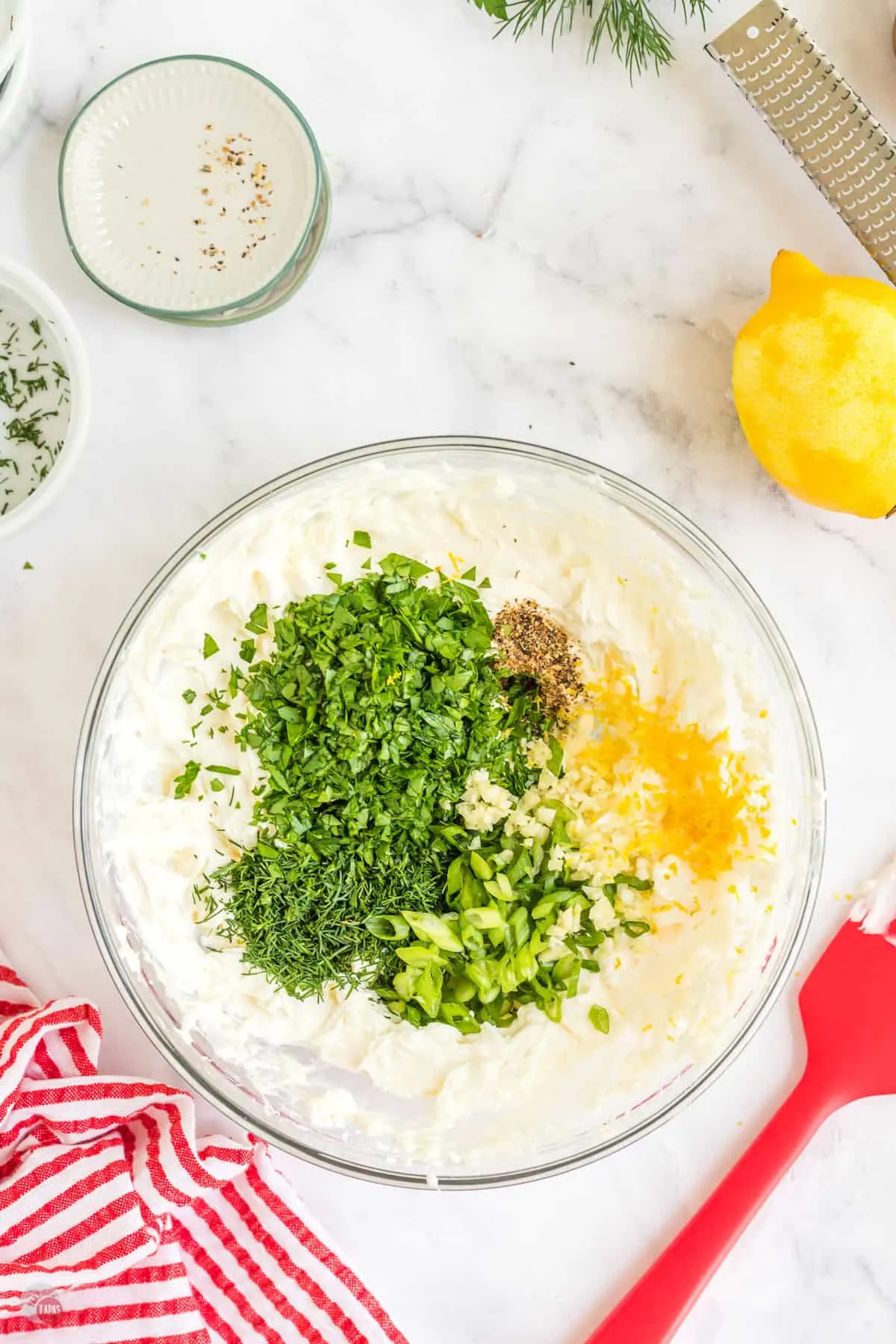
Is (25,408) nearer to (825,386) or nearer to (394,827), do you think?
(394,827)

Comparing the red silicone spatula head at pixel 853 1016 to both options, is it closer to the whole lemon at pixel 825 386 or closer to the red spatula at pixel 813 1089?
the red spatula at pixel 813 1089

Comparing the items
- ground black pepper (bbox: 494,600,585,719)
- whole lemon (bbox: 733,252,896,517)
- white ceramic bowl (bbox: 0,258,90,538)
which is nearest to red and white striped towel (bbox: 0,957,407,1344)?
white ceramic bowl (bbox: 0,258,90,538)

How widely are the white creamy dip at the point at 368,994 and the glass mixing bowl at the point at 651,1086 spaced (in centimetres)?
1

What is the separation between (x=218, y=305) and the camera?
1.71 metres

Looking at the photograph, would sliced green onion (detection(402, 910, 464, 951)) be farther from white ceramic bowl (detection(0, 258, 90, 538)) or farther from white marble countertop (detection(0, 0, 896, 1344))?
white ceramic bowl (detection(0, 258, 90, 538))

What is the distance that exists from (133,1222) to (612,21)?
2.16m

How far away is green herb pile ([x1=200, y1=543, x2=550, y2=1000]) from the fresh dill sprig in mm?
921

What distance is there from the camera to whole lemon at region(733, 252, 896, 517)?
4.95 ft

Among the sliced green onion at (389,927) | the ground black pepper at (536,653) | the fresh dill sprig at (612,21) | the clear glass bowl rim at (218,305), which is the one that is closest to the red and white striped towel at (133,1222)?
the sliced green onion at (389,927)

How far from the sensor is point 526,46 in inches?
69.1

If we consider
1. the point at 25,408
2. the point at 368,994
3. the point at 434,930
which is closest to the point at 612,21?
the point at 25,408

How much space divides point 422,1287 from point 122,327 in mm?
1775

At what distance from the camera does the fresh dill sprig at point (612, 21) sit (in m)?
1.69

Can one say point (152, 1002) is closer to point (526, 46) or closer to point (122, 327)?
point (122, 327)
